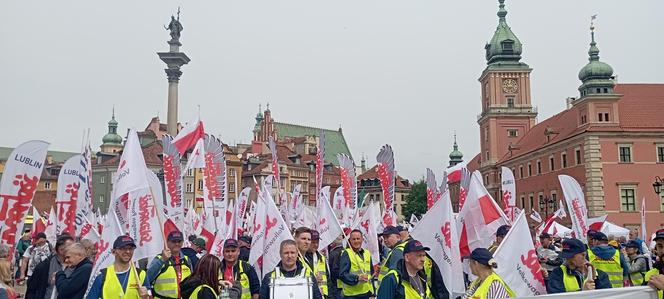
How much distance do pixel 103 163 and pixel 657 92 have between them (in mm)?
69958

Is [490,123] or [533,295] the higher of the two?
[490,123]

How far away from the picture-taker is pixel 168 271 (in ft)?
23.9

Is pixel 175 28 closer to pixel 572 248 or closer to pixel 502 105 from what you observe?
pixel 502 105

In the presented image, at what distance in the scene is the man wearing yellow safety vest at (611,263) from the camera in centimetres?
860

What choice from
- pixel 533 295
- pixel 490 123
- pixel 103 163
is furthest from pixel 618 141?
pixel 103 163

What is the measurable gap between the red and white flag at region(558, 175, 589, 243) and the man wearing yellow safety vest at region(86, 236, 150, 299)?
906cm

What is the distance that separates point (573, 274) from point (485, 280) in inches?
67.1

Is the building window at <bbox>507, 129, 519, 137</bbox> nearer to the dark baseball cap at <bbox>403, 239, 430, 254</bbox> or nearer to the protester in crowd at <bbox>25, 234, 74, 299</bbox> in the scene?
the protester in crowd at <bbox>25, 234, 74, 299</bbox>

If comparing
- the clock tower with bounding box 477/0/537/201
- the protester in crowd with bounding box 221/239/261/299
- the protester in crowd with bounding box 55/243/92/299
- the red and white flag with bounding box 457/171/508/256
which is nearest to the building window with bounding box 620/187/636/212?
the clock tower with bounding box 477/0/537/201

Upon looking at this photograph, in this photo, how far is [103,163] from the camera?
85.1 meters

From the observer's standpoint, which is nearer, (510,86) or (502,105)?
(502,105)

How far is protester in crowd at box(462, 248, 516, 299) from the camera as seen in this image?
502cm

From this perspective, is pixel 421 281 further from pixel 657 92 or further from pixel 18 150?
pixel 657 92

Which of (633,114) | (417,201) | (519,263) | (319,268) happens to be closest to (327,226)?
(319,268)
